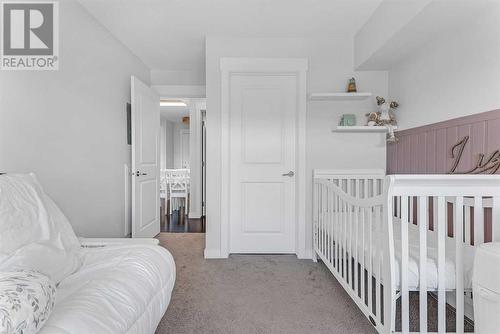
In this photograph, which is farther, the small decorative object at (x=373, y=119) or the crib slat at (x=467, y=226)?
the small decorative object at (x=373, y=119)

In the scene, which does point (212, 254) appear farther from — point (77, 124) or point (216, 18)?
point (216, 18)

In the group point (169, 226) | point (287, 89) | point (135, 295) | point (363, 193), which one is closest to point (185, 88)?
point (287, 89)

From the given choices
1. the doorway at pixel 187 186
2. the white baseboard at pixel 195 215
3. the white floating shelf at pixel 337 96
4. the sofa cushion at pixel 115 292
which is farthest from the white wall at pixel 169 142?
the sofa cushion at pixel 115 292

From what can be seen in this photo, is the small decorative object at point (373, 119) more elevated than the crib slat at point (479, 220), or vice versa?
the small decorative object at point (373, 119)

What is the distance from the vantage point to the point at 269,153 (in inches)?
115

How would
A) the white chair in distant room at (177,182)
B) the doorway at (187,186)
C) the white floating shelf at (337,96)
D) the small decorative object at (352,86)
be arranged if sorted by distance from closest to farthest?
the white floating shelf at (337,96) → the small decorative object at (352,86) → the doorway at (187,186) → the white chair in distant room at (177,182)

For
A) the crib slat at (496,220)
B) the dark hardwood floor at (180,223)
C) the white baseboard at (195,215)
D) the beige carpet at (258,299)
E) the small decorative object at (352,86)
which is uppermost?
the small decorative object at (352,86)

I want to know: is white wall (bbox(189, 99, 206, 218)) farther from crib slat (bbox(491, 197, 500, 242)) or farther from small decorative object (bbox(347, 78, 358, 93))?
crib slat (bbox(491, 197, 500, 242))

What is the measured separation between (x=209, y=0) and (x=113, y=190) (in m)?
1.93

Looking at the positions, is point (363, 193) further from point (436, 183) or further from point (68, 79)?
point (68, 79)

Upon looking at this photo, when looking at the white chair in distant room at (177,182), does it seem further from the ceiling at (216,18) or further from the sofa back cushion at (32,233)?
the sofa back cushion at (32,233)

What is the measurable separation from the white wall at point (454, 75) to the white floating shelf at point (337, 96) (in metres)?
0.36

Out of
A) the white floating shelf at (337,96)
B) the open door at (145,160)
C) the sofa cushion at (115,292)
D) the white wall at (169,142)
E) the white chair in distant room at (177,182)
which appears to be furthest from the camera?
the white wall at (169,142)

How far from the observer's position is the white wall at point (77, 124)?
1.76 meters
